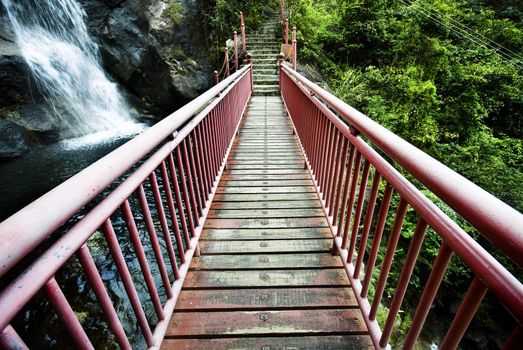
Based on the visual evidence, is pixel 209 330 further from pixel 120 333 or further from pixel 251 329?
pixel 120 333

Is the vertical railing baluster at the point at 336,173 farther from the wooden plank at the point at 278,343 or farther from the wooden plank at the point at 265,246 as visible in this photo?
the wooden plank at the point at 278,343

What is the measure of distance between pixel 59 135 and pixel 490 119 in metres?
16.4

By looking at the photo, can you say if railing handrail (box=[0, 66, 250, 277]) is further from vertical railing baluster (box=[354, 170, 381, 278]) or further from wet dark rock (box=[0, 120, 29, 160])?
wet dark rock (box=[0, 120, 29, 160])

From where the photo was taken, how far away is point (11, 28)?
936cm

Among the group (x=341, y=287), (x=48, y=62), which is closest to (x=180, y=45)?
(x=48, y=62)

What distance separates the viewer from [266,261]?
7.97ft

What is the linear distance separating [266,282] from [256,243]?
0.52 metres

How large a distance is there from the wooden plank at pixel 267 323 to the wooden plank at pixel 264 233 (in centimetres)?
87

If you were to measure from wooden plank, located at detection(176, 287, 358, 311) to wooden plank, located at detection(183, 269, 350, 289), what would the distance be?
45mm

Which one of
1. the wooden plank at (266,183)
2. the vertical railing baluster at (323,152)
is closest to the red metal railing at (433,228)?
the vertical railing baluster at (323,152)

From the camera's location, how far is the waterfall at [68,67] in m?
9.52

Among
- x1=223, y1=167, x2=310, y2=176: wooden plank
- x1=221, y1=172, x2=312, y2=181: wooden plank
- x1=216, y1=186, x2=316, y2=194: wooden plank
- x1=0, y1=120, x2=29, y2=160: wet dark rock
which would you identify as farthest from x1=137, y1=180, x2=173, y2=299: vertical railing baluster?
x1=0, y1=120, x2=29, y2=160: wet dark rock

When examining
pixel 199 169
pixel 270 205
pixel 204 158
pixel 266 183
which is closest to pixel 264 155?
pixel 266 183

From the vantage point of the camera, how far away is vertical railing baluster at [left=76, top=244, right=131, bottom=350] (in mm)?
1011
